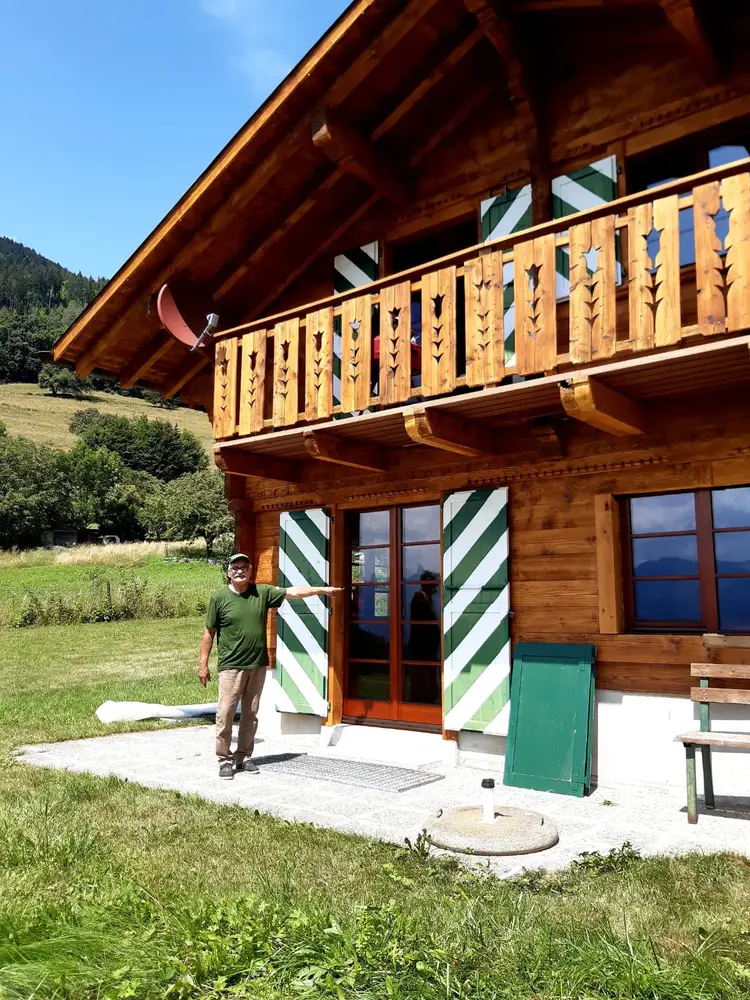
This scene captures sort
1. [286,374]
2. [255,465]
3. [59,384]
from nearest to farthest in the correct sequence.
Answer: [286,374] → [255,465] → [59,384]

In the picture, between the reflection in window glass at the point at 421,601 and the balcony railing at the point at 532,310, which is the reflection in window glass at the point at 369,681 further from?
the balcony railing at the point at 532,310

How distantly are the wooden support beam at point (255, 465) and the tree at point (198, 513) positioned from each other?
112 ft

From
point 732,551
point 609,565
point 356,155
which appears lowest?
point 609,565

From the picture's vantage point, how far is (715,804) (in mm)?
5926

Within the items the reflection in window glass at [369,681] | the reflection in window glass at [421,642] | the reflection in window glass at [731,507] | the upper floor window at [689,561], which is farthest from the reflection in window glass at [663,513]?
the reflection in window glass at [369,681]

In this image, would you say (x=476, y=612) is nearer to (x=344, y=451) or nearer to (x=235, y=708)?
(x=344, y=451)

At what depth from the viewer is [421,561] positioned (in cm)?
848

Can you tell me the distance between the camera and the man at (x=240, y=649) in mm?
7489

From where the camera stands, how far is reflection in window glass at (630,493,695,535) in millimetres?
6766

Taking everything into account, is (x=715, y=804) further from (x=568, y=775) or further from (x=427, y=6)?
(x=427, y=6)

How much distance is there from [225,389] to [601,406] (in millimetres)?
3994

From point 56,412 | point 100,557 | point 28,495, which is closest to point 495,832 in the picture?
point 100,557

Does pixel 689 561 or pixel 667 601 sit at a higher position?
pixel 689 561

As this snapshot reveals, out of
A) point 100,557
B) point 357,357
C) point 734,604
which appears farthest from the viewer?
point 100,557
